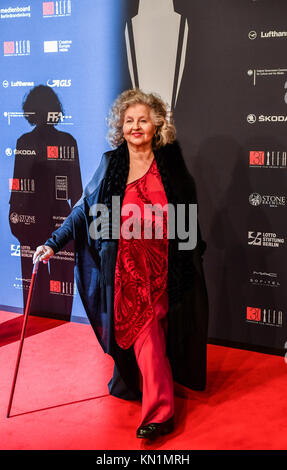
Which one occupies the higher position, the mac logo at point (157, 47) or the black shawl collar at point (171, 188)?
the mac logo at point (157, 47)

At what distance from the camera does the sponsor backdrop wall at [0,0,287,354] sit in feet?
13.0

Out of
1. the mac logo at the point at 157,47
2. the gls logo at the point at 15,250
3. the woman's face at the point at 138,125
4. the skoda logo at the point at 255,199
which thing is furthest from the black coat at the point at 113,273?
the gls logo at the point at 15,250

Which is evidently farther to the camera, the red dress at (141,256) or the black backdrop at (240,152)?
the black backdrop at (240,152)

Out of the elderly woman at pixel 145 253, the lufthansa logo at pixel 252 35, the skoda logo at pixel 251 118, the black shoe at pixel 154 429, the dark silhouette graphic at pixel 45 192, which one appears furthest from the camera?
the dark silhouette graphic at pixel 45 192

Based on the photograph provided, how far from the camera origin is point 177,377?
3510 mm

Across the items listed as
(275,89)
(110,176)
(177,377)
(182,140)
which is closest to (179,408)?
(177,377)

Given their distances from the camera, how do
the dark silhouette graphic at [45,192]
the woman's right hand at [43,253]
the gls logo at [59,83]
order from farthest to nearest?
1. the dark silhouette graphic at [45,192]
2. the gls logo at [59,83]
3. the woman's right hand at [43,253]

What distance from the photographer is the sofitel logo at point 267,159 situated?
3939mm

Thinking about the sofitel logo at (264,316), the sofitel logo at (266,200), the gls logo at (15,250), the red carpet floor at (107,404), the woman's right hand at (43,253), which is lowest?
the red carpet floor at (107,404)

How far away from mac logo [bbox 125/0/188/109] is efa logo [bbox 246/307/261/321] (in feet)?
5.21

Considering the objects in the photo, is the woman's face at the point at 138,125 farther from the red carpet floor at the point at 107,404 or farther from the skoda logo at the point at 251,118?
the red carpet floor at the point at 107,404

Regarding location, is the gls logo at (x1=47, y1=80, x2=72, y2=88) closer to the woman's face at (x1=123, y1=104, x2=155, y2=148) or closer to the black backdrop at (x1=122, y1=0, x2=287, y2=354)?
the black backdrop at (x1=122, y1=0, x2=287, y2=354)

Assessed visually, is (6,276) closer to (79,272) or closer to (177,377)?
(79,272)

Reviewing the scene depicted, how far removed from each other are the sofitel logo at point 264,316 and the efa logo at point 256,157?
3.43 ft
